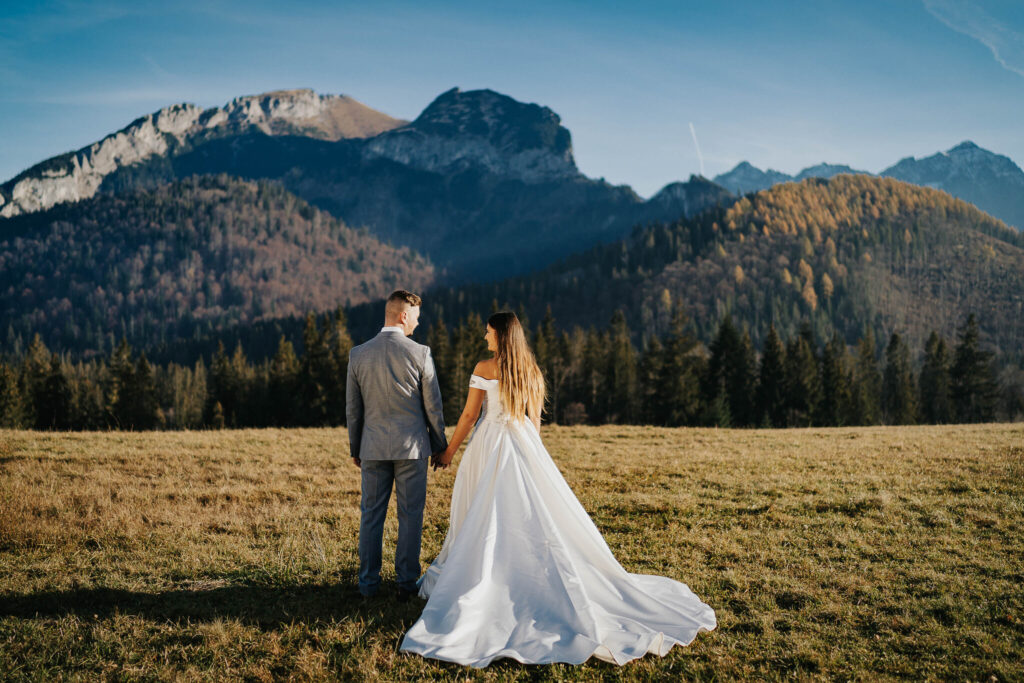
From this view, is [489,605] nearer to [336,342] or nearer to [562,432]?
[562,432]

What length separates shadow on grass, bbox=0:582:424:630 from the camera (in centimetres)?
720

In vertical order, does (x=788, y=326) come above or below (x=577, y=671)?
above

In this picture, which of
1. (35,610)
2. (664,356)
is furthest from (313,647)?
(664,356)

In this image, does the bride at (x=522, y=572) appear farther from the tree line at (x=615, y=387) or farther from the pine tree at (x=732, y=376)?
the pine tree at (x=732, y=376)

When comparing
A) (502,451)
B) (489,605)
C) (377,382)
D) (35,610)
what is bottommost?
(35,610)

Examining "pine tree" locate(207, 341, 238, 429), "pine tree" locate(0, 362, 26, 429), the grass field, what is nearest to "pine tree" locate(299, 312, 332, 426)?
"pine tree" locate(207, 341, 238, 429)

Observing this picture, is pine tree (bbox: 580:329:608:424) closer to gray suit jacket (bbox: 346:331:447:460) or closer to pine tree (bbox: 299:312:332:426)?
pine tree (bbox: 299:312:332:426)

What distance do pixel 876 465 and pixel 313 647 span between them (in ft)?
48.4

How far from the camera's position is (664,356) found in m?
65.8

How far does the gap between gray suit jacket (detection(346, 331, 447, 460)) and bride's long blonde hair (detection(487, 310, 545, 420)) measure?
2.88 feet

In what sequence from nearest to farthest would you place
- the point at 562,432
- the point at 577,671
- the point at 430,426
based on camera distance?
the point at 577,671
the point at 430,426
the point at 562,432

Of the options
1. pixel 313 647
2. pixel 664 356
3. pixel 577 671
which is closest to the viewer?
pixel 577 671

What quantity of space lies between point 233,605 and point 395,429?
3.14 meters

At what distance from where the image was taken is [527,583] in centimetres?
689
